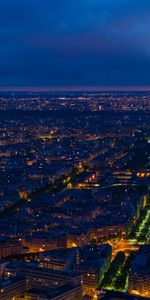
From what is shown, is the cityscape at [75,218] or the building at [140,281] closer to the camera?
the cityscape at [75,218]

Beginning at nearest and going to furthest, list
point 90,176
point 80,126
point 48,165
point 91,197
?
1. point 91,197
2. point 90,176
3. point 48,165
4. point 80,126

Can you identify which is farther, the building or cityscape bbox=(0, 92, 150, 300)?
the building

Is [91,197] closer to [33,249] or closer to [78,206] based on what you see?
[78,206]

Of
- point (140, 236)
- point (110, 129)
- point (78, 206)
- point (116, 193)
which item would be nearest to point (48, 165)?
point (116, 193)

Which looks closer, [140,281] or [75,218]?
[140,281]

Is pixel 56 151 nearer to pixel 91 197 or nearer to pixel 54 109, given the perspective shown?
pixel 91 197

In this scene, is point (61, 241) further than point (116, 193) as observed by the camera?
No

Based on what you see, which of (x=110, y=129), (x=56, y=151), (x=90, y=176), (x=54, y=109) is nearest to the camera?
(x=90, y=176)
